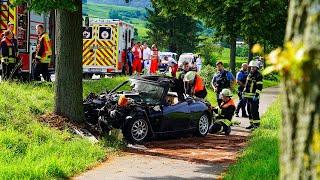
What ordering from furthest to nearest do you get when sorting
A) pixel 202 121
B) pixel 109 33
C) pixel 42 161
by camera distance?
pixel 109 33
pixel 202 121
pixel 42 161

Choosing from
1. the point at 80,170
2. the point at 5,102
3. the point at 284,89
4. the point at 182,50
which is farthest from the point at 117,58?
the point at 182,50

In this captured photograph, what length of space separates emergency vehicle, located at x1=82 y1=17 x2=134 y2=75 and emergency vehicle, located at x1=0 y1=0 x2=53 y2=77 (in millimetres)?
8739

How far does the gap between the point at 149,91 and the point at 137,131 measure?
1.29 meters

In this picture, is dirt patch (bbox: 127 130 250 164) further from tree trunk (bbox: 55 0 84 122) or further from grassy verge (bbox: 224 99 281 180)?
tree trunk (bbox: 55 0 84 122)

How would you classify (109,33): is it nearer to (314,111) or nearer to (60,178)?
(60,178)

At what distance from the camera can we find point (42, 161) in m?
8.36

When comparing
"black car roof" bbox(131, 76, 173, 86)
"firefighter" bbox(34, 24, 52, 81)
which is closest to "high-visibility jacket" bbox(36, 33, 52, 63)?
"firefighter" bbox(34, 24, 52, 81)

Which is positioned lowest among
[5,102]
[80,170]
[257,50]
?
[80,170]

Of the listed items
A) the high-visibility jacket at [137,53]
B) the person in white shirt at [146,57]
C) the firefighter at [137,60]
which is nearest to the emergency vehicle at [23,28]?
the high-visibility jacket at [137,53]

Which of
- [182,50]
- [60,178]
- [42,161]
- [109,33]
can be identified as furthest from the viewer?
[182,50]

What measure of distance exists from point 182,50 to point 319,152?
2350 inches

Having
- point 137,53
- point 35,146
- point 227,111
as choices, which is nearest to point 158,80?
point 227,111

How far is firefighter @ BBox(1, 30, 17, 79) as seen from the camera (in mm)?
15266

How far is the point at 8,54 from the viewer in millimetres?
15477
